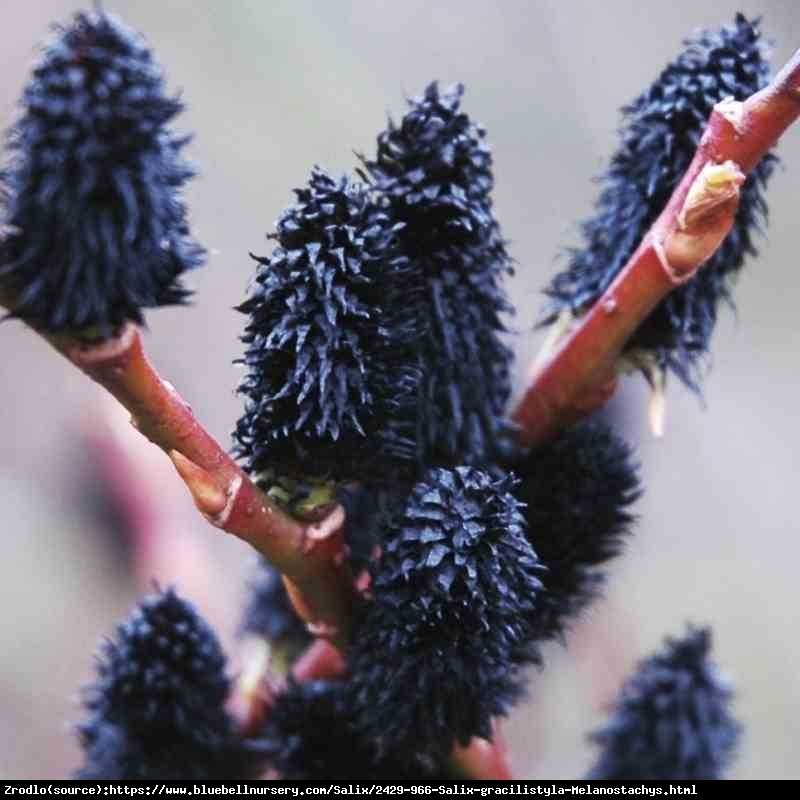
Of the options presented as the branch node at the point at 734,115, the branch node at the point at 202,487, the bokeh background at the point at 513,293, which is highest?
the branch node at the point at 734,115

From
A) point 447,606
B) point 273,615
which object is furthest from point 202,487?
point 273,615

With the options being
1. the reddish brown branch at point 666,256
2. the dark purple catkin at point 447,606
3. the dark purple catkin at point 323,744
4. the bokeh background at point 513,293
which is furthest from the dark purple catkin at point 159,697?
the bokeh background at point 513,293

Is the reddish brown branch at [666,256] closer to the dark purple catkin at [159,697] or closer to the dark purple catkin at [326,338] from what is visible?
the dark purple catkin at [326,338]

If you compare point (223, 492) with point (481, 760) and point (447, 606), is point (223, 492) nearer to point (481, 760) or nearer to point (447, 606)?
point (447, 606)

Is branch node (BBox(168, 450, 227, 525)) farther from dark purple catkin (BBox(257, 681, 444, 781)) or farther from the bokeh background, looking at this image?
the bokeh background
